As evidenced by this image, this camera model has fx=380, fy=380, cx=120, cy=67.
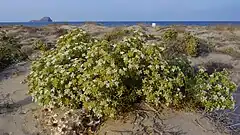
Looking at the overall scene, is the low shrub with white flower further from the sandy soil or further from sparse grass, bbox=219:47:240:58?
sparse grass, bbox=219:47:240:58

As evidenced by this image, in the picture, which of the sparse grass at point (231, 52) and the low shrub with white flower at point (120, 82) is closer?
the low shrub with white flower at point (120, 82)

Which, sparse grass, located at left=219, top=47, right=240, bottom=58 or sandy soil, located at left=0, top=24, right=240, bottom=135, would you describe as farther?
sparse grass, located at left=219, top=47, right=240, bottom=58

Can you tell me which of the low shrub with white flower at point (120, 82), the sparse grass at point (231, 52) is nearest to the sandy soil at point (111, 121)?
the low shrub with white flower at point (120, 82)

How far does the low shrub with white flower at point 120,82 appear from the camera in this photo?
17.5 feet

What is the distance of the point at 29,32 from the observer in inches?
705

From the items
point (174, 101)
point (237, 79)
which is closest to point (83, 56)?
point (174, 101)

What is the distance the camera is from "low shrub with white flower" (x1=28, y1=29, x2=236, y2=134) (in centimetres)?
534

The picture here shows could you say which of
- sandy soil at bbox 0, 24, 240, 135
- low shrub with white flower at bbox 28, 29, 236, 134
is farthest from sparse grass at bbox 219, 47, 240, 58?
low shrub with white flower at bbox 28, 29, 236, 134

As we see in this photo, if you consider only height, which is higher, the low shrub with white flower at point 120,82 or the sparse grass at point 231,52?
the low shrub with white flower at point 120,82

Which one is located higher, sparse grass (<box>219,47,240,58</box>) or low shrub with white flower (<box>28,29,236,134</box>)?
low shrub with white flower (<box>28,29,236,134</box>)

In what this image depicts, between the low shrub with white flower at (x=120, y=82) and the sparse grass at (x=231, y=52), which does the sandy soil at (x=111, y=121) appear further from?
the sparse grass at (x=231, y=52)

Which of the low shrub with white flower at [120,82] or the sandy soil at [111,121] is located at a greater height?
the low shrub with white flower at [120,82]

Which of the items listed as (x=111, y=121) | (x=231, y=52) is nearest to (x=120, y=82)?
(x=111, y=121)

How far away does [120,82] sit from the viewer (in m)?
5.39
